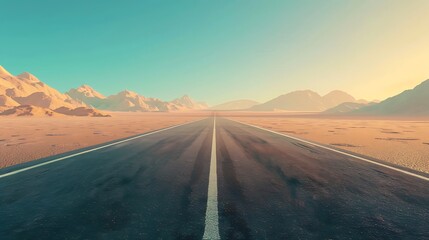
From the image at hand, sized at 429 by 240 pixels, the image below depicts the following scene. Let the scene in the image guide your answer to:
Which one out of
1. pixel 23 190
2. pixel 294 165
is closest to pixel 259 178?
pixel 294 165

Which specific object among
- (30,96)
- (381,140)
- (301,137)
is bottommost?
(381,140)

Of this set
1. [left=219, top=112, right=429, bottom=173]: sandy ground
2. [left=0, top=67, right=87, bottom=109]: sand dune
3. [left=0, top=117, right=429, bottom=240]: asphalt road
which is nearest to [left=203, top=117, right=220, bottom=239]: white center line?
[left=0, top=117, right=429, bottom=240]: asphalt road

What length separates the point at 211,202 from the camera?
147 inches

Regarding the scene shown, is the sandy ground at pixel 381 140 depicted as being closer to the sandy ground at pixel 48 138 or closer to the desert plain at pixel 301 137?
the desert plain at pixel 301 137

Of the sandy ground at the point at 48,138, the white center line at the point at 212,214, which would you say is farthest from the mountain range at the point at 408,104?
the white center line at the point at 212,214

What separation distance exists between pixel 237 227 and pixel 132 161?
207 inches

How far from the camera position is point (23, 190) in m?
4.46

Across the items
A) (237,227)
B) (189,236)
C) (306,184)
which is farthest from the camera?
(306,184)

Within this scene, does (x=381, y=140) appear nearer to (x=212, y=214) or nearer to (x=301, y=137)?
(x=301, y=137)

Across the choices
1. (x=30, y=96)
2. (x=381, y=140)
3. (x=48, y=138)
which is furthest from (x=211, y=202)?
(x=30, y=96)

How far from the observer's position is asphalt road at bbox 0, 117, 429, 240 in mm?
2867

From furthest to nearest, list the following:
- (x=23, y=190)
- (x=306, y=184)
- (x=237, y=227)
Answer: (x=306, y=184) < (x=23, y=190) < (x=237, y=227)

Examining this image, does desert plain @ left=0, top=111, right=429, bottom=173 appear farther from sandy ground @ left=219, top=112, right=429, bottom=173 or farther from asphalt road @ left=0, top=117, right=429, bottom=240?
asphalt road @ left=0, top=117, right=429, bottom=240

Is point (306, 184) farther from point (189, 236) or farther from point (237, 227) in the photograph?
point (189, 236)
